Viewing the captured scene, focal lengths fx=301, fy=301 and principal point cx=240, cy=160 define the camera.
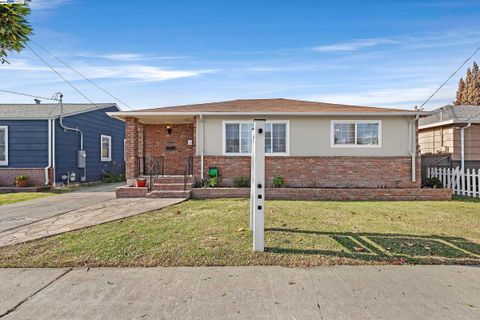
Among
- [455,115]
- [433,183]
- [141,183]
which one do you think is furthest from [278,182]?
[455,115]

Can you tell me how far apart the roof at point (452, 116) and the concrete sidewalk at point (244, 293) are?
10.7 meters

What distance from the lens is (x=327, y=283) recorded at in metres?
3.49

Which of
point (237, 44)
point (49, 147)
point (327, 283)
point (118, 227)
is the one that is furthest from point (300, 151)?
point (49, 147)

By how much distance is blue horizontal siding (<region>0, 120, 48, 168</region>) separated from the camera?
13477 millimetres

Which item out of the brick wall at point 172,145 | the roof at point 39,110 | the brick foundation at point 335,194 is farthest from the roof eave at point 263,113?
the roof at point 39,110

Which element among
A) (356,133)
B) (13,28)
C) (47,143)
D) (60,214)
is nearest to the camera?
(13,28)

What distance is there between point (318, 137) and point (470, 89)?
100 ft

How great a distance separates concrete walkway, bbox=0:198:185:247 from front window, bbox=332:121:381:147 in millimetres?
6361

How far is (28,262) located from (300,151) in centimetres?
924

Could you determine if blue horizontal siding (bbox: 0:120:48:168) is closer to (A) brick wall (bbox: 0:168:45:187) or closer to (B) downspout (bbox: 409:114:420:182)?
(A) brick wall (bbox: 0:168:45:187)

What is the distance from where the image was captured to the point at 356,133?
1146 centimetres

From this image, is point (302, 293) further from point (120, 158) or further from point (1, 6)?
point (120, 158)

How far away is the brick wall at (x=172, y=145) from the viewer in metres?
13.7

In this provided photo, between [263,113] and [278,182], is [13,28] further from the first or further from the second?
[278,182]
